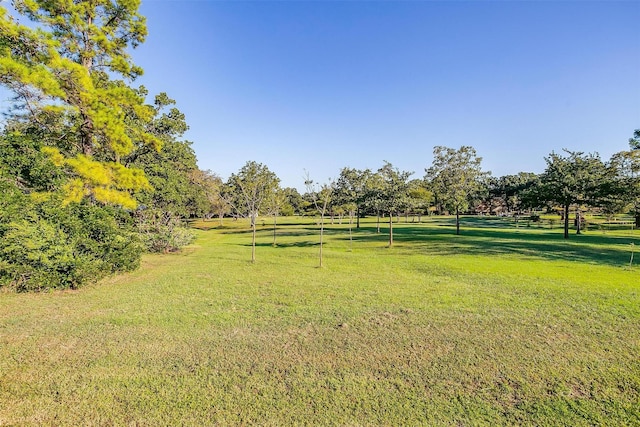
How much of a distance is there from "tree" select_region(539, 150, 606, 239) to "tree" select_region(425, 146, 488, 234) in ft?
18.3

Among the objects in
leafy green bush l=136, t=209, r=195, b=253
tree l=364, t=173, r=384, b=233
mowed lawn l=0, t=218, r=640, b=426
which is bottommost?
mowed lawn l=0, t=218, r=640, b=426

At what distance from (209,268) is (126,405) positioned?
10.5m

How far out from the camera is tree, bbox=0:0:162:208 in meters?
10.6

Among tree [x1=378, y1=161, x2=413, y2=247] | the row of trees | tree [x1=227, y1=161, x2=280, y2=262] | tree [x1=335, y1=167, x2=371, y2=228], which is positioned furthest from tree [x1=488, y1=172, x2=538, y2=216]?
tree [x1=378, y1=161, x2=413, y2=247]

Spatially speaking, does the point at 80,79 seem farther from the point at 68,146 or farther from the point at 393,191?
the point at 393,191

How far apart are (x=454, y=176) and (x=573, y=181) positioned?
350 inches

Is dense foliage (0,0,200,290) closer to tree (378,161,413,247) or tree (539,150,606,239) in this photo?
tree (378,161,413,247)

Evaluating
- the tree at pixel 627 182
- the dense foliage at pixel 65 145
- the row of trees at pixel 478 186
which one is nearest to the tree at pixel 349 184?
the row of trees at pixel 478 186

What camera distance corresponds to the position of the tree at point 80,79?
34.8 feet

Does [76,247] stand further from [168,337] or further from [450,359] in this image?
[450,359]

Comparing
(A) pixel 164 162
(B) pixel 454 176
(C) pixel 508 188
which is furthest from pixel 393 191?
(C) pixel 508 188

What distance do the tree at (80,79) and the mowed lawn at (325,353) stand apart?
13.6 ft

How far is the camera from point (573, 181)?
1019 inches

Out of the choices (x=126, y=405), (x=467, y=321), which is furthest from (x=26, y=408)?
(x=467, y=321)
